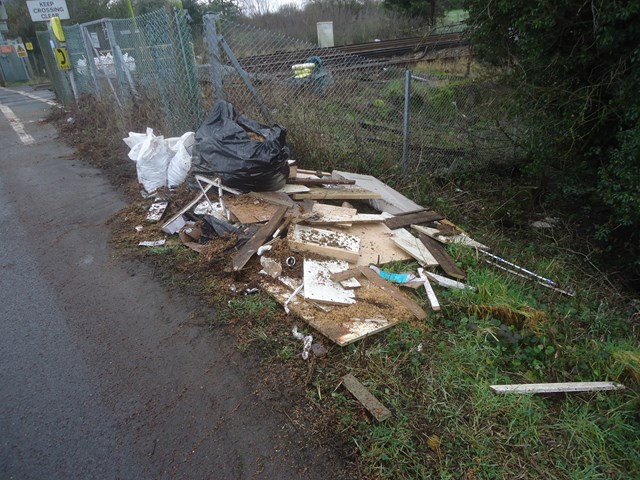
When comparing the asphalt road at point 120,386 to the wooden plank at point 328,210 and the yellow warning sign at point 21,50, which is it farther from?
the yellow warning sign at point 21,50

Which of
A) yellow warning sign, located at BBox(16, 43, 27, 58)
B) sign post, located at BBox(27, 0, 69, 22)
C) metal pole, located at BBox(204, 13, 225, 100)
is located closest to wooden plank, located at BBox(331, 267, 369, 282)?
metal pole, located at BBox(204, 13, 225, 100)

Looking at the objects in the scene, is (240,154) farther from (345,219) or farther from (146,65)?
(146,65)

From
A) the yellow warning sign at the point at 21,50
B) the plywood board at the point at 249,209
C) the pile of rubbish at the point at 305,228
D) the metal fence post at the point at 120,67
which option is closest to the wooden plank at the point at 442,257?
the pile of rubbish at the point at 305,228

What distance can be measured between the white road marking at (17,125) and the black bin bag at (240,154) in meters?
6.37

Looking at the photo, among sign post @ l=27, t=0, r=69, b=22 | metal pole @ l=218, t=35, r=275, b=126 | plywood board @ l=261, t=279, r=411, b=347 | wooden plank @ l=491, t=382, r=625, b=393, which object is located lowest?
wooden plank @ l=491, t=382, r=625, b=393

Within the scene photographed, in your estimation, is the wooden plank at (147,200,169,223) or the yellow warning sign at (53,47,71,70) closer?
the wooden plank at (147,200,169,223)

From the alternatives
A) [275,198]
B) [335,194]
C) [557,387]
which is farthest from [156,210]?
[557,387]

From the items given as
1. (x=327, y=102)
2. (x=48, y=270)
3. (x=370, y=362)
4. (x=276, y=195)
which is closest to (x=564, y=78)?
(x=327, y=102)

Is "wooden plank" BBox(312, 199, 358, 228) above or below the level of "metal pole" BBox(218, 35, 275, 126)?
below

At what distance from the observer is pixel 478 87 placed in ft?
19.6

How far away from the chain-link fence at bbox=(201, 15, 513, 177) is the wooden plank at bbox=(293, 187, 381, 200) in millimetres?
1228

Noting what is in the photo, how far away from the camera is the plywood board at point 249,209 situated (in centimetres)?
426

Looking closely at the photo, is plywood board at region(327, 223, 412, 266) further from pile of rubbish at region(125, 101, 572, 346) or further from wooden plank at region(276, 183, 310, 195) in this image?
wooden plank at region(276, 183, 310, 195)

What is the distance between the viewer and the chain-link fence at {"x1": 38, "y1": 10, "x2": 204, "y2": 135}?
556 centimetres
